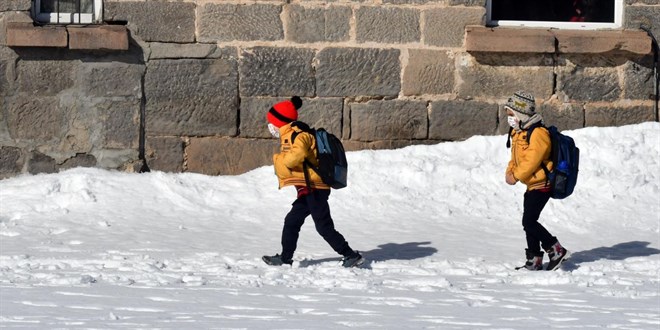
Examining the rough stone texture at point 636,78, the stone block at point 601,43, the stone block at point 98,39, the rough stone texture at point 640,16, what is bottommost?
the rough stone texture at point 636,78

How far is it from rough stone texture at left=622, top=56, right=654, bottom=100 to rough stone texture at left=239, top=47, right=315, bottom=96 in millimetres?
2472

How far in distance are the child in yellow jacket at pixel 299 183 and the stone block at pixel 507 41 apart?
2.61 m

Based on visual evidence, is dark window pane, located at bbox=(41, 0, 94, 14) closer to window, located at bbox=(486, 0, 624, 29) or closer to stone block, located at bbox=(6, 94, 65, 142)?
stone block, located at bbox=(6, 94, 65, 142)

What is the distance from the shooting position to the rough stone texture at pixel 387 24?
405 inches

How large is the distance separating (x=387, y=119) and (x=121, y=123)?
6.57 feet

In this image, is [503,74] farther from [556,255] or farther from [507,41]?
[556,255]

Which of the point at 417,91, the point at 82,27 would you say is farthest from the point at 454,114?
the point at 82,27

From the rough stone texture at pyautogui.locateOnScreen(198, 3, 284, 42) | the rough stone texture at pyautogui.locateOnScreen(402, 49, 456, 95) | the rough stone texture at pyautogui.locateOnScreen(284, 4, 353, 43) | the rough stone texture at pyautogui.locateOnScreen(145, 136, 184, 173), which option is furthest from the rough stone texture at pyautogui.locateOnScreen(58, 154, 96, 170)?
the rough stone texture at pyautogui.locateOnScreen(402, 49, 456, 95)

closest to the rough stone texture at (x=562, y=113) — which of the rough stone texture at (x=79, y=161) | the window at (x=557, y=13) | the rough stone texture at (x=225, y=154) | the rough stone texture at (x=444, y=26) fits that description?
the window at (x=557, y=13)

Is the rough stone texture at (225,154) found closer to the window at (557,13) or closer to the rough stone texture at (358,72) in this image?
the rough stone texture at (358,72)

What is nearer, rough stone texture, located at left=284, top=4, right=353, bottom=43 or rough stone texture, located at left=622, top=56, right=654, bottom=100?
rough stone texture, located at left=284, top=4, right=353, bottom=43

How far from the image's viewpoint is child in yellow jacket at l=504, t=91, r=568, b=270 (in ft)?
26.1

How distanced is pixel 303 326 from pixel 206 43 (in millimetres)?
4404

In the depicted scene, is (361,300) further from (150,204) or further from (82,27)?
(82,27)
